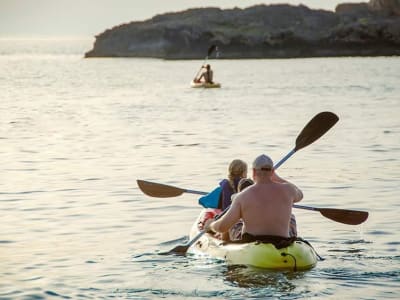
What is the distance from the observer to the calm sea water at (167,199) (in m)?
13.2

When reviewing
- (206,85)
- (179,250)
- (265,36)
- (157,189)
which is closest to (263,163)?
(179,250)

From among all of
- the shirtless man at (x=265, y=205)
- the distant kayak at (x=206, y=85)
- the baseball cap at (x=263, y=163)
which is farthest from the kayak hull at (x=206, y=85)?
the baseball cap at (x=263, y=163)

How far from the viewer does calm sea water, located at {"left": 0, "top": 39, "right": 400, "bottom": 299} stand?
13.2 m

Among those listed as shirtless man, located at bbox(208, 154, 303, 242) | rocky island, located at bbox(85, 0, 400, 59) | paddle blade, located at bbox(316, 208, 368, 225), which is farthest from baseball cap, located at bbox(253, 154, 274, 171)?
rocky island, located at bbox(85, 0, 400, 59)

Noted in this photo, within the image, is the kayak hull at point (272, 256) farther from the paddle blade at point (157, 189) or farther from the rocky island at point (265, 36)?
the rocky island at point (265, 36)

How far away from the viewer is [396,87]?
5688cm

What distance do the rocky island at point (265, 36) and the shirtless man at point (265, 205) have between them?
120 m

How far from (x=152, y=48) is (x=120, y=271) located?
162501 millimetres

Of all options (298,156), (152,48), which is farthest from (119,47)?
(298,156)

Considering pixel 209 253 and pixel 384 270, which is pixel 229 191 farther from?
pixel 384 270

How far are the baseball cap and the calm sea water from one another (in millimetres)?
1228

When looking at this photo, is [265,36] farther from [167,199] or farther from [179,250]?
[179,250]

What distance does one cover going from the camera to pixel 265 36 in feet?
488

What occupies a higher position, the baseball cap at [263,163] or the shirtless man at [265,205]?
the baseball cap at [263,163]
